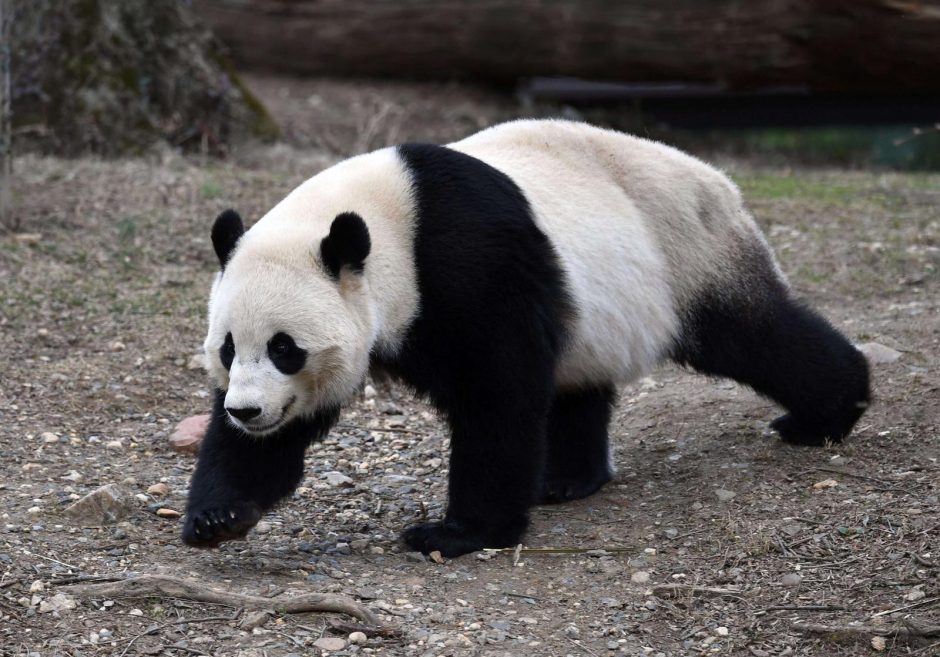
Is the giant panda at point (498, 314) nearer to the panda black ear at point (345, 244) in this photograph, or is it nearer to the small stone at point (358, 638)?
the panda black ear at point (345, 244)

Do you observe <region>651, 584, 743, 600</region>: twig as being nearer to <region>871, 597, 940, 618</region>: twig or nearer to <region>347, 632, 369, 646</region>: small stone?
<region>871, 597, 940, 618</region>: twig

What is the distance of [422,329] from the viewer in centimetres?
460

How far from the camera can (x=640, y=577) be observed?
458 centimetres

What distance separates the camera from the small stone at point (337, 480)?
5625mm

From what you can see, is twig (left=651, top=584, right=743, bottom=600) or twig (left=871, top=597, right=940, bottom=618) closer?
twig (left=871, top=597, right=940, bottom=618)

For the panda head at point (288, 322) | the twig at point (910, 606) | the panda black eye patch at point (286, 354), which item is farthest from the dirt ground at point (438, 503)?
the panda black eye patch at point (286, 354)

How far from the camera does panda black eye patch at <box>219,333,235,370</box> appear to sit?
431 centimetres

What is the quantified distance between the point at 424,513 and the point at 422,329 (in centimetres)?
104

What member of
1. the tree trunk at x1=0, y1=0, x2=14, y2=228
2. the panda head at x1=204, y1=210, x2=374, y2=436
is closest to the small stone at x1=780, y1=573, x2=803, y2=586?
the panda head at x1=204, y1=210, x2=374, y2=436

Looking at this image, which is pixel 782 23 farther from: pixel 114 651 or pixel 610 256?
pixel 114 651

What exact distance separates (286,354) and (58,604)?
1111 mm

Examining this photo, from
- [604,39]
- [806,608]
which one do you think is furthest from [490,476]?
[604,39]

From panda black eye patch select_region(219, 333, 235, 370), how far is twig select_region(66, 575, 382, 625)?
760 mm

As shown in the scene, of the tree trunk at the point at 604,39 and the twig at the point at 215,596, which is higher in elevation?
the tree trunk at the point at 604,39
